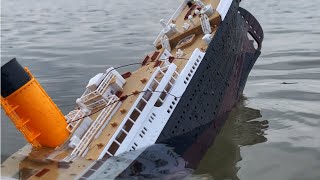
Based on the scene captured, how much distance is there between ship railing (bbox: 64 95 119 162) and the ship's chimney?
59cm

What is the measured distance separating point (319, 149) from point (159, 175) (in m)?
4.34

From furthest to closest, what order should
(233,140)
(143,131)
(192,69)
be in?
(233,140), (192,69), (143,131)

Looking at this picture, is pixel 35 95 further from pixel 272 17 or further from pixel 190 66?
pixel 272 17

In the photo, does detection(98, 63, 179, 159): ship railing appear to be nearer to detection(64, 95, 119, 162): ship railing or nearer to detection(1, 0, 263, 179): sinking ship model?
detection(1, 0, 263, 179): sinking ship model

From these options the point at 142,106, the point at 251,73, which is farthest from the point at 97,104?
the point at 251,73

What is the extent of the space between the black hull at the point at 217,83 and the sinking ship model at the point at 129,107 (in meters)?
0.03

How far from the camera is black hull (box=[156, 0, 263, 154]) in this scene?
939 centimetres

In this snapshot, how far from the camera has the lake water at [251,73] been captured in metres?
9.73

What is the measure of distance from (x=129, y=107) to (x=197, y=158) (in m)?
2.01

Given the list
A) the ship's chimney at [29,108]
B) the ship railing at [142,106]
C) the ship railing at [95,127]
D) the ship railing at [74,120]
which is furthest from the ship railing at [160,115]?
the ship's chimney at [29,108]

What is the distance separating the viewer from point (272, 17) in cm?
2884

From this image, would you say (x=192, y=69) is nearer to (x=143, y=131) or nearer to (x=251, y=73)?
(x=143, y=131)

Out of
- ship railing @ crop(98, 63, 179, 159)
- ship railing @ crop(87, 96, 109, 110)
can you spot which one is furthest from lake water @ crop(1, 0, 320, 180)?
ship railing @ crop(87, 96, 109, 110)

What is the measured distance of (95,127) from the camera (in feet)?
29.2
